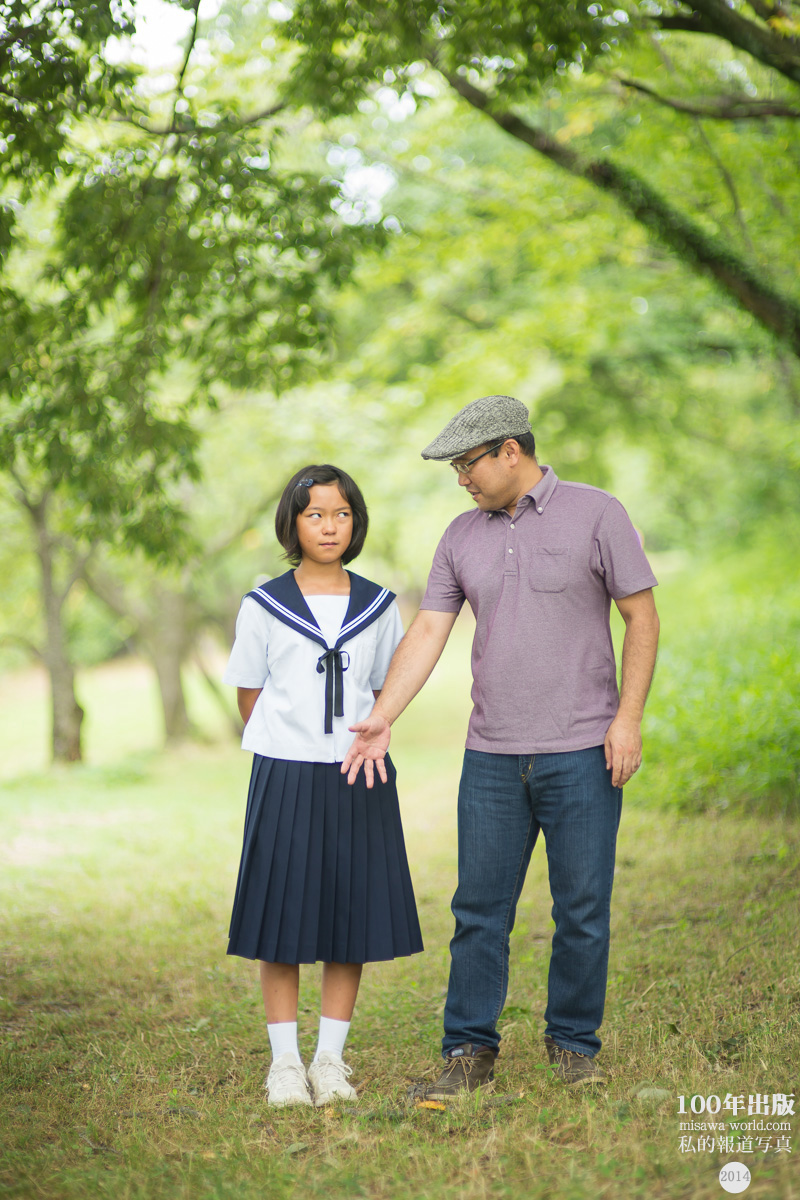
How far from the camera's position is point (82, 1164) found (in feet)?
9.02

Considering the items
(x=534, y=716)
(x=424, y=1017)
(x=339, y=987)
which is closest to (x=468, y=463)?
(x=534, y=716)

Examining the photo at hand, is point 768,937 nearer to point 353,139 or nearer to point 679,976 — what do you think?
point 679,976

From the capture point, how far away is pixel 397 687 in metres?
3.24

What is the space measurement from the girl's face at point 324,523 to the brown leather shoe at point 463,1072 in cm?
167

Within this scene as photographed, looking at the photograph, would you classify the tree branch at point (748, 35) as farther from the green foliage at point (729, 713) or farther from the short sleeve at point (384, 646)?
the green foliage at point (729, 713)

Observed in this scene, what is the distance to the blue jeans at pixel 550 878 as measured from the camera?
3.14 meters

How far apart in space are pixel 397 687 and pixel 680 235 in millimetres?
5664

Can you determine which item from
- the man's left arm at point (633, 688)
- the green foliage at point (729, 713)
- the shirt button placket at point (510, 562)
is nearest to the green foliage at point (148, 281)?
the shirt button placket at point (510, 562)

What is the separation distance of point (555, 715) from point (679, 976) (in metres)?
1.69

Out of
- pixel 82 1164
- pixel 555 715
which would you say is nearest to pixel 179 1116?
pixel 82 1164

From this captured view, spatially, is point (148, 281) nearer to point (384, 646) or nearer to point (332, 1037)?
point (384, 646)

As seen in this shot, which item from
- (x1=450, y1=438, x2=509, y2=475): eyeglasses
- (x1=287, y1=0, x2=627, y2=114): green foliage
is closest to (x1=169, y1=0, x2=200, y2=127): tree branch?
(x1=287, y1=0, x2=627, y2=114): green foliage

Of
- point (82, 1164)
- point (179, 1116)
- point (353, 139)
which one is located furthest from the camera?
point (353, 139)

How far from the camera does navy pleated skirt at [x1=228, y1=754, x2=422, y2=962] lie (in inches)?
125
